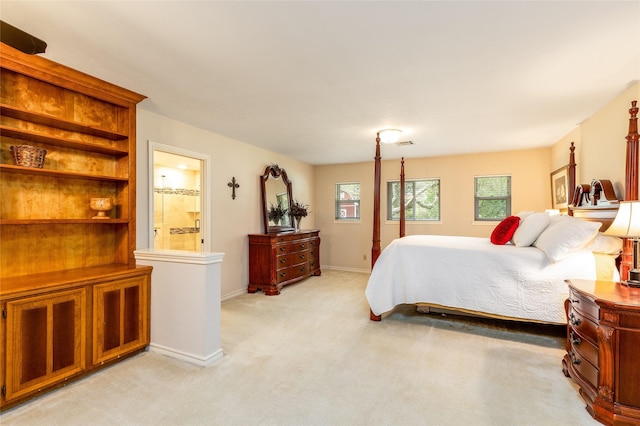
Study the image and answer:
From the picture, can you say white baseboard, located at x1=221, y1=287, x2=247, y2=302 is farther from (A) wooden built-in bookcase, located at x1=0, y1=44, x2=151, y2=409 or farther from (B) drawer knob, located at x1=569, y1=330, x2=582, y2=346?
(B) drawer knob, located at x1=569, y1=330, x2=582, y2=346

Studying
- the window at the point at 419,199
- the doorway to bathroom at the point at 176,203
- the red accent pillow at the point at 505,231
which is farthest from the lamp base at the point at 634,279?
the doorway to bathroom at the point at 176,203

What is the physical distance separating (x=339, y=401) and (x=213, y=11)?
2466mm

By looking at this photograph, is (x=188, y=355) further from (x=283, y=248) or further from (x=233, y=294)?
(x=283, y=248)

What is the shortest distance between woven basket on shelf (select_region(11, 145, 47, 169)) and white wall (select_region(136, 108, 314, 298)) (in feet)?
3.10

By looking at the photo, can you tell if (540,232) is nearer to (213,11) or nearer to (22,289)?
(213,11)

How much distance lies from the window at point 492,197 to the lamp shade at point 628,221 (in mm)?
3362

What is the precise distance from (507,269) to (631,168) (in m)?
1.28

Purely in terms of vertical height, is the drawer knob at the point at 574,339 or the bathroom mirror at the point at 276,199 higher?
the bathroom mirror at the point at 276,199

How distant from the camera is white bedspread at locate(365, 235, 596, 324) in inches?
107

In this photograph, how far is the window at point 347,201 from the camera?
6539 mm

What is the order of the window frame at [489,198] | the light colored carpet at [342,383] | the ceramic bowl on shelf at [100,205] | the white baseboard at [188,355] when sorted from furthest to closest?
1. the window frame at [489,198]
2. the ceramic bowl on shelf at [100,205]
3. the white baseboard at [188,355]
4. the light colored carpet at [342,383]

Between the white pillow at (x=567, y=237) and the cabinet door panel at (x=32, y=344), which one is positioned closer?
the cabinet door panel at (x=32, y=344)

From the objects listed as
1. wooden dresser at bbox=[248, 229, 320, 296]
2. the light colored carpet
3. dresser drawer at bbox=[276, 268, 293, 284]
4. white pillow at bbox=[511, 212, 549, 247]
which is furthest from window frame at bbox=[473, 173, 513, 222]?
dresser drawer at bbox=[276, 268, 293, 284]

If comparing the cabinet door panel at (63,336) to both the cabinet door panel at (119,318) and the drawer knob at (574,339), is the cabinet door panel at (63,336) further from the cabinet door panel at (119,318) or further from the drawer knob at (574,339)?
the drawer knob at (574,339)
